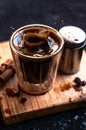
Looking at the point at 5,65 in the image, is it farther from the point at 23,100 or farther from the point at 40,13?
the point at 40,13

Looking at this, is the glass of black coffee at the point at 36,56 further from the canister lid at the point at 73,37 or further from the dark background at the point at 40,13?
the dark background at the point at 40,13

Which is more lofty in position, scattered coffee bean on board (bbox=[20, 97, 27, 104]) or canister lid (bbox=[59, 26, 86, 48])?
canister lid (bbox=[59, 26, 86, 48])

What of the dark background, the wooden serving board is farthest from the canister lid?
the dark background

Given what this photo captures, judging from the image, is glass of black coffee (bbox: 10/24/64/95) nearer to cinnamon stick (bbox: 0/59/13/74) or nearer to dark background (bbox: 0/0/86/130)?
cinnamon stick (bbox: 0/59/13/74)

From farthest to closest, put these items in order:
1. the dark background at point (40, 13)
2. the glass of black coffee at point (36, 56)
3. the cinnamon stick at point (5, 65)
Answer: the dark background at point (40, 13) < the cinnamon stick at point (5, 65) < the glass of black coffee at point (36, 56)

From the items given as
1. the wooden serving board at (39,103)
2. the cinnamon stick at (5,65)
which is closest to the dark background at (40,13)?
the cinnamon stick at (5,65)

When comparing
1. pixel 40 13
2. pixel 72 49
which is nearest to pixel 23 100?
pixel 72 49
